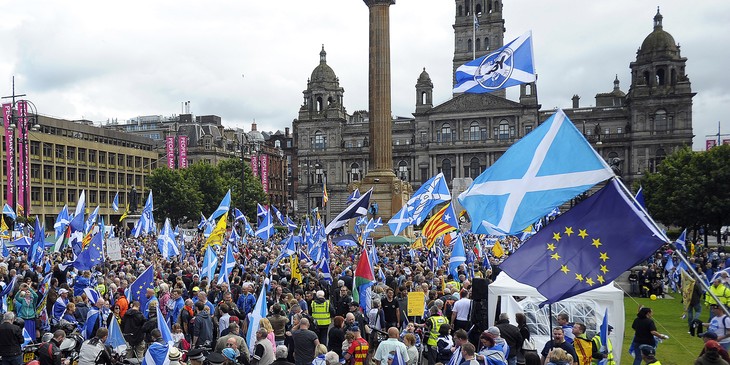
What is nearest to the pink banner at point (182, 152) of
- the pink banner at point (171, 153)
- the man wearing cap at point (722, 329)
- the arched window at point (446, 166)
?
the pink banner at point (171, 153)

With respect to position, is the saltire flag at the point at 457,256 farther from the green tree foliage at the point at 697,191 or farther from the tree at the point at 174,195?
the tree at the point at 174,195

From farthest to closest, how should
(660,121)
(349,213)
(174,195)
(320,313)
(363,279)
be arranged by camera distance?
1. (660,121)
2. (174,195)
3. (349,213)
4. (363,279)
5. (320,313)

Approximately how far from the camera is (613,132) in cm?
10188

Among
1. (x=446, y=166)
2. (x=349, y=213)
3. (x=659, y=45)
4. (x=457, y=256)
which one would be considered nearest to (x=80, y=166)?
(x=446, y=166)

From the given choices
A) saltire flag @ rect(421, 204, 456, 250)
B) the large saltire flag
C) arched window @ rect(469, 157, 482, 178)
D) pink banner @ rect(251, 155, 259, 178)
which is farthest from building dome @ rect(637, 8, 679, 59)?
the large saltire flag

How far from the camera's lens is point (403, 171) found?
362 feet

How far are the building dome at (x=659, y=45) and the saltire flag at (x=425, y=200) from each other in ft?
279

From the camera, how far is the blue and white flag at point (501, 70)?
555 inches

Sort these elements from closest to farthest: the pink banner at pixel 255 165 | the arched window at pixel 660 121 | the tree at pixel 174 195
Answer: the tree at pixel 174 195
the arched window at pixel 660 121
the pink banner at pixel 255 165

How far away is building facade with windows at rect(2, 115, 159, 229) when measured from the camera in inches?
2717

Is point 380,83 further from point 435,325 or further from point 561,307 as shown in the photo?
point 435,325

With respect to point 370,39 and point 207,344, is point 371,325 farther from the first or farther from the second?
point 370,39

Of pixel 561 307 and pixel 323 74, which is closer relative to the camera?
pixel 561 307

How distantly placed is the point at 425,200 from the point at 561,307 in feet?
39.2
